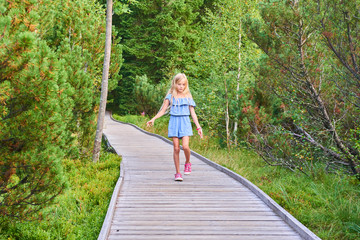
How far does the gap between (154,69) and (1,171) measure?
111ft

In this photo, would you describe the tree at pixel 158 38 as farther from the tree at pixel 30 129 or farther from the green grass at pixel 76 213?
the tree at pixel 30 129

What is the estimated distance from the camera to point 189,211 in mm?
5312

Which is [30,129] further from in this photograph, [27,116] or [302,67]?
[302,67]

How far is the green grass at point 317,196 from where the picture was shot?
18.5 ft

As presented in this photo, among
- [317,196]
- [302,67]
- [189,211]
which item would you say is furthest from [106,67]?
[317,196]

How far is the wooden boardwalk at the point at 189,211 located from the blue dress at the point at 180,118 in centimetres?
102

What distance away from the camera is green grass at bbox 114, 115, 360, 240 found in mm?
5625

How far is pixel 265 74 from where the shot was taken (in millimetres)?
8695

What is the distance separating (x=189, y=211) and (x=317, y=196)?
9.77 ft

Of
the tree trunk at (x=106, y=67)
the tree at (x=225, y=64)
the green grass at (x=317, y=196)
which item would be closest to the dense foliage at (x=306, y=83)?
the green grass at (x=317, y=196)

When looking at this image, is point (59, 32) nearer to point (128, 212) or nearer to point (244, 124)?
point (244, 124)

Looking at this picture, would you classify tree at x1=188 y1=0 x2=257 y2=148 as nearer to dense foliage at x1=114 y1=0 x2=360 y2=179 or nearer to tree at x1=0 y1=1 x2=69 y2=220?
dense foliage at x1=114 y1=0 x2=360 y2=179

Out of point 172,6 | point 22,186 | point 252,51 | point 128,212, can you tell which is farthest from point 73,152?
→ point 172,6

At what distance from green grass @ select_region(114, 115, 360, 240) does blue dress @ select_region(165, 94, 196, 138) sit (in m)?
2.14
